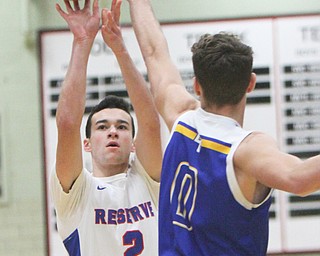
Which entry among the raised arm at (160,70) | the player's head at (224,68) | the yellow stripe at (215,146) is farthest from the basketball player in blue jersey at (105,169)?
the yellow stripe at (215,146)

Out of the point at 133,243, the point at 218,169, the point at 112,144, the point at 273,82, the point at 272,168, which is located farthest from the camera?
the point at 273,82

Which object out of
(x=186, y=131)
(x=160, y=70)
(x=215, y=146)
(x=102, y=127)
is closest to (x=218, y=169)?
(x=215, y=146)

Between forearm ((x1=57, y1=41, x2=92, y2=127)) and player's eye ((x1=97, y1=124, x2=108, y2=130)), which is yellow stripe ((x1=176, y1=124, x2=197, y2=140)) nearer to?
forearm ((x1=57, y1=41, x2=92, y2=127))

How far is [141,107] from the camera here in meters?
3.72

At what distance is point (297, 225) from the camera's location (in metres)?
6.43

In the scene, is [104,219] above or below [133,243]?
above

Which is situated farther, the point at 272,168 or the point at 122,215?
the point at 122,215


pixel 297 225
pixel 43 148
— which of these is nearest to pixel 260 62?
pixel 297 225

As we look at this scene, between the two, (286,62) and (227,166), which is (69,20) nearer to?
(227,166)

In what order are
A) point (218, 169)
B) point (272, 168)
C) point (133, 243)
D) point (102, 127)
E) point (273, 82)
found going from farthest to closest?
1. point (273, 82)
2. point (102, 127)
3. point (133, 243)
4. point (218, 169)
5. point (272, 168)

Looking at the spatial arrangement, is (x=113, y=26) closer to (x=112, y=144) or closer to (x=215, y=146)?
(x=112, y=144)

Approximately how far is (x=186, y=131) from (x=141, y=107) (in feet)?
3.57

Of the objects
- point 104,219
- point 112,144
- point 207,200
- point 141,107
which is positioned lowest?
point 104,219

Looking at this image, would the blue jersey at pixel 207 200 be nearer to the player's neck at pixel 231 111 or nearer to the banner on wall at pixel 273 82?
the player's neck at pixel 231 111
